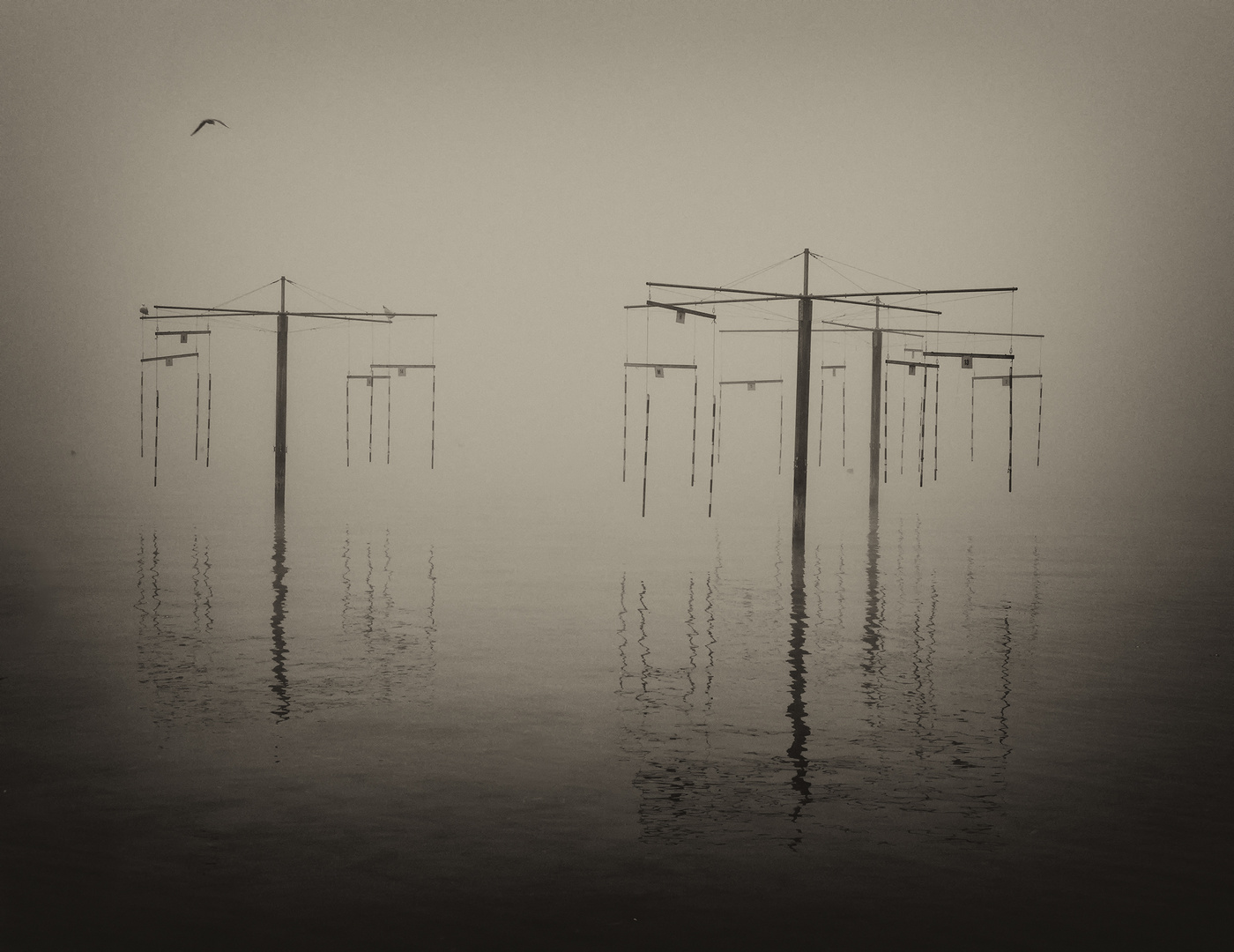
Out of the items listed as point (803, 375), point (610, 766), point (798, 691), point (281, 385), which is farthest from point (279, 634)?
point (281, 385)

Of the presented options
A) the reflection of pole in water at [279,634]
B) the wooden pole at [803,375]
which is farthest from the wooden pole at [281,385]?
the wooden pole at [803,375]

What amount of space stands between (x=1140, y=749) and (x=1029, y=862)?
455 centimetres

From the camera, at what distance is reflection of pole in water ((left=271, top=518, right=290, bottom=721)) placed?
17.3m

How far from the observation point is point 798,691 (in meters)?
18.4

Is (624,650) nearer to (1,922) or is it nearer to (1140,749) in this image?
(1140,749)

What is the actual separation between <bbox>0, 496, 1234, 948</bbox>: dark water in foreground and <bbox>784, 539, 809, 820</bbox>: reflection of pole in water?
0.33 feet

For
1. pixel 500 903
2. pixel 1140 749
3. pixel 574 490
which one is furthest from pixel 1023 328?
pixel 500 903

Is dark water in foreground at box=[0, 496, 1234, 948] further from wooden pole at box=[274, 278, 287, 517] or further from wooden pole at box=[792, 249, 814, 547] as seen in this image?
wooden pole at box=[274, 278, 287, 517]

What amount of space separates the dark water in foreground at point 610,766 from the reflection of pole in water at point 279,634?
0.41 feet

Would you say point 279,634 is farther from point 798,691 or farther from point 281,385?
point 281,385

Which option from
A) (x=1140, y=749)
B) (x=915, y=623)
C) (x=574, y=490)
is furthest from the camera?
(x=574, y=490)

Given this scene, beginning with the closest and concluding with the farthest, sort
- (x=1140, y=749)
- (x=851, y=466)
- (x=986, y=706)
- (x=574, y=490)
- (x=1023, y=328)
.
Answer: (x=1140, y=749) < (x=986, y=706) < (x=574, y=490) < (x=1023, y=328) < (x=851, y=466)

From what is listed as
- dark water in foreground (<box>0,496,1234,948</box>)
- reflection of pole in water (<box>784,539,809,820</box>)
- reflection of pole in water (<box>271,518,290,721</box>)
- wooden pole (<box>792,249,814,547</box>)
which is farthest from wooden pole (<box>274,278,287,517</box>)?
reflection of pole in water (<box>784,539,809,820</box>)

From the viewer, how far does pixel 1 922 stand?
991 cm
